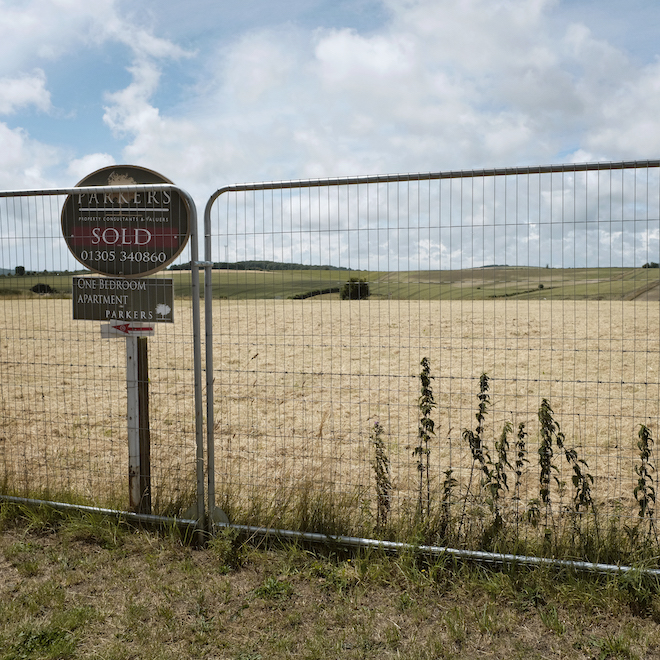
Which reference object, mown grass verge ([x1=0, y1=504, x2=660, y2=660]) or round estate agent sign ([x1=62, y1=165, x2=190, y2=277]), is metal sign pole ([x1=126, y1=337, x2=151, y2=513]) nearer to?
mown grass verge ([x1=0, y1=504, x2=660, y2=660])

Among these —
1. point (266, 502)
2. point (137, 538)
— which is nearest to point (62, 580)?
point (137, 538)

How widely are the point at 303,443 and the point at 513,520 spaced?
3378 millimetres

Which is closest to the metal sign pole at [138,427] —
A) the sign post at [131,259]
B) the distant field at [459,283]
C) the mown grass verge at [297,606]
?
the sign post at [131,259]

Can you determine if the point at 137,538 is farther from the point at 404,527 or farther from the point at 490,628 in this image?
the point at 490,628

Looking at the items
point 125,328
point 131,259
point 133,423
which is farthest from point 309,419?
point 131,259

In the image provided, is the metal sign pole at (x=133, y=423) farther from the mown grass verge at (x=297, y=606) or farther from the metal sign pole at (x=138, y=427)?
the mown grass verge at (x=297, y=606)

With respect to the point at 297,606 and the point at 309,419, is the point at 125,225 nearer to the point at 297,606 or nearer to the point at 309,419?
the point at 297,606

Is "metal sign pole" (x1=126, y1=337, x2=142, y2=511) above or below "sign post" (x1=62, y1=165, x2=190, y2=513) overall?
below

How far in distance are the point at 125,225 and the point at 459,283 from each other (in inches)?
103

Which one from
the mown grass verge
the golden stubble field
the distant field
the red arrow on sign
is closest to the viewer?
the mown grass verge

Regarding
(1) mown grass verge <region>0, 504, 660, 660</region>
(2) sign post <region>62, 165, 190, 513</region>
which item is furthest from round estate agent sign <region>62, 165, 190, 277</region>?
(1) mown grass verge <region>0, 504, 660, 660</region>

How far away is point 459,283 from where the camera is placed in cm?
414

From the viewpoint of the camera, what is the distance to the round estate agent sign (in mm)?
4531

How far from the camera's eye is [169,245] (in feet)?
14.9
